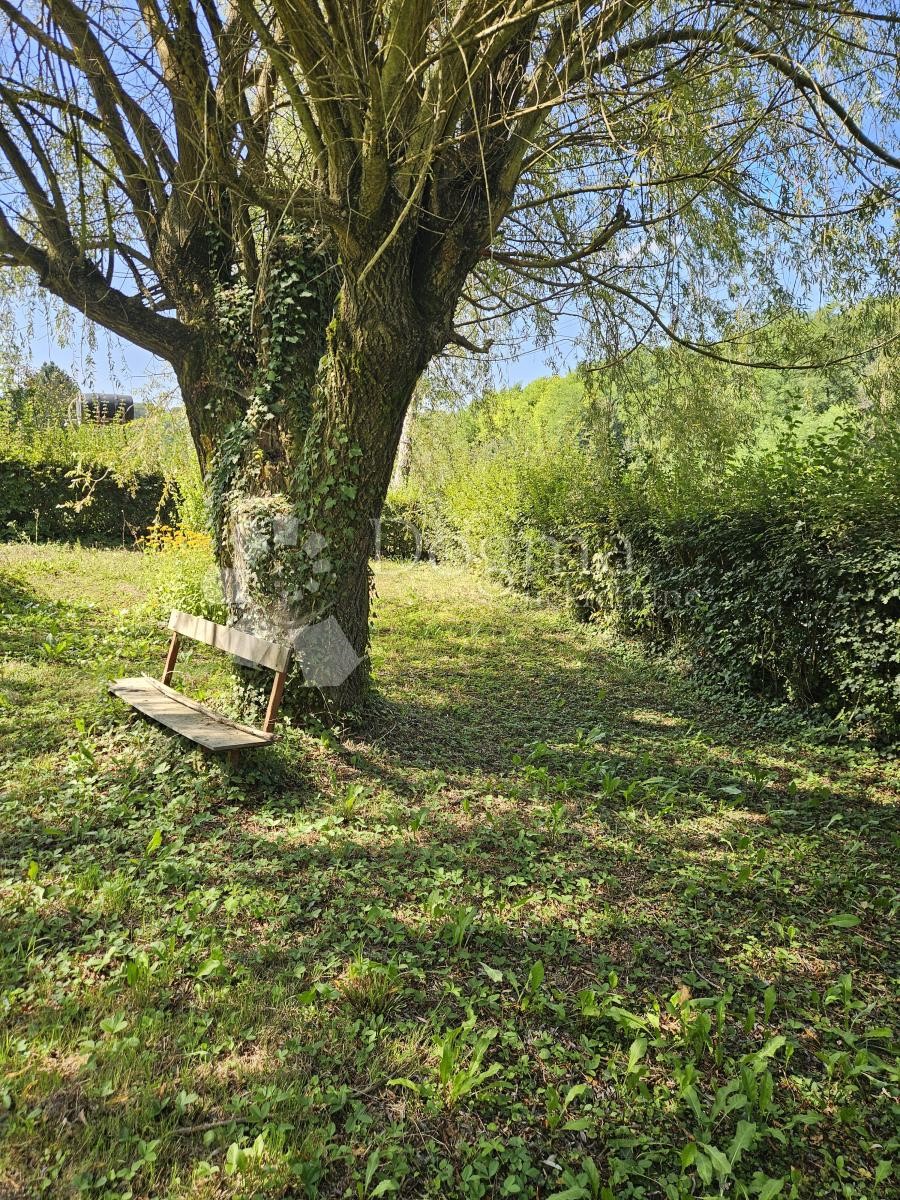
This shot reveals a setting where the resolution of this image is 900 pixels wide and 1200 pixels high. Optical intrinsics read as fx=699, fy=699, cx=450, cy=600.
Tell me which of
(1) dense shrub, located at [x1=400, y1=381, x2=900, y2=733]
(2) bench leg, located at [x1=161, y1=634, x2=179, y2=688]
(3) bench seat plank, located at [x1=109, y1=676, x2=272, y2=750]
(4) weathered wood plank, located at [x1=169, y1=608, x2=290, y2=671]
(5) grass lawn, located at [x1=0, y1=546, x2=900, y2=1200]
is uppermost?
(1) dense shrub, located at [x1=400, y1=381, x2=900, y2=733]

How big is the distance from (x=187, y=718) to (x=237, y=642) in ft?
1.90

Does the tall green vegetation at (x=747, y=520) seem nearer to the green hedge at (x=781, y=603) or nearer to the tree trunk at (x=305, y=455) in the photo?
the green hedge at (x=781, y=603)

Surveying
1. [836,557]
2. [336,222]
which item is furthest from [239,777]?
[836,557]

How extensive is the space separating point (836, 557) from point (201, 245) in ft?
18.8

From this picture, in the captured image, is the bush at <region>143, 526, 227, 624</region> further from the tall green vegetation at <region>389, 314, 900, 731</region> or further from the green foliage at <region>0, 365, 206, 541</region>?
the tall green vegetation at <region>389, 314, 900, 731</region>

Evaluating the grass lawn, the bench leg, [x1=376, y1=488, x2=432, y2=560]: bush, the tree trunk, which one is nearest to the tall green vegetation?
the grass lawn

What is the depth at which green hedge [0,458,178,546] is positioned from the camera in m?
13.8

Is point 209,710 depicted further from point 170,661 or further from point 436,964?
point 436,964

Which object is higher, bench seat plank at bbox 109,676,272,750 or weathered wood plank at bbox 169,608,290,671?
weathered wood plank at bbox 169,608,290,671

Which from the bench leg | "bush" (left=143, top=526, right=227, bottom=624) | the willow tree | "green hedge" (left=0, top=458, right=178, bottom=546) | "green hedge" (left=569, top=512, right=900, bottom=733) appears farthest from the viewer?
"green hedge" (left=0, top=458, right=178, bottom=546)

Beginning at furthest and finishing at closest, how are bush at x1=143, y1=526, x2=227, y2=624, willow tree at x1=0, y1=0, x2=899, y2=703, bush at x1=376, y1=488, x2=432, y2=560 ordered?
bush at x1=376, y1=488, x2=432, y2=560, bush at x1=143, y1=526, x2=227, y2=624, willow tree at x1=0, y1=0, x2=899, y2=703

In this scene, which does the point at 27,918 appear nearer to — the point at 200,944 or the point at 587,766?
the point at 200,944

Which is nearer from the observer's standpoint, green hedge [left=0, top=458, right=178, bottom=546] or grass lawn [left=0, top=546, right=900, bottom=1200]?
grass lawn [left=0, top=546, right=900, bottom=1200]

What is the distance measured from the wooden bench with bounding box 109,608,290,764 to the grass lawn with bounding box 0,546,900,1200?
0.73ft
